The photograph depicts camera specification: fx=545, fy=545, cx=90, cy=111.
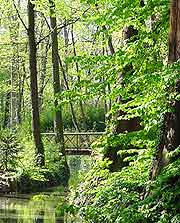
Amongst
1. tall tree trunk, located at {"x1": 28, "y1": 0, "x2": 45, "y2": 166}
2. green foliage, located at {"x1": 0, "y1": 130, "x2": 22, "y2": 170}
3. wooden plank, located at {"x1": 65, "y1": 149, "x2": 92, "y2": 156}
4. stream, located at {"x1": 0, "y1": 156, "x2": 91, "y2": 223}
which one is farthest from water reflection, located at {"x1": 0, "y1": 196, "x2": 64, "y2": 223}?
wooden plank, located at {"x1": 65, "y1": 149, "x2": 92, "y2": 156}

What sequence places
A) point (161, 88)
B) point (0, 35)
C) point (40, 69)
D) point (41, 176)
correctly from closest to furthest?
1. point (161, 88)
2. point (41, 176)
3. point (0, 35)
4. point (40, 69)

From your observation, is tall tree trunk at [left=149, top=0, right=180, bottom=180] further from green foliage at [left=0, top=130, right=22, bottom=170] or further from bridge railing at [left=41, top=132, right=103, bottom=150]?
bridge railing at [left=41, top=132, right=103, bottom=150]

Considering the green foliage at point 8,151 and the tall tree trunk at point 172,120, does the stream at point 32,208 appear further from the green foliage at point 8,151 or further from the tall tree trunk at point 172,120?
the tall tree trunk at point 172,120

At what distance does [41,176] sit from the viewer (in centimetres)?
1777

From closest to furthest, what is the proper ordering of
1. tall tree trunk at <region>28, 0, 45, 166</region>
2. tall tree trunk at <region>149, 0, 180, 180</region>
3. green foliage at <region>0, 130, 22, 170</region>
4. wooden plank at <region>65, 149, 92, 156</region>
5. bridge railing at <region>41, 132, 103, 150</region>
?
tall tree trunk at <region>149, 0, 180, 180</region>
green foliage at <region>0, 130, 22, 170</region>
tall tree trunk at <region>28, 0, 45, 166</region>
wooden plank at <region>65, 149, 92, 156</region>
bridge railing at <region>41, 132, 103, 150</region>

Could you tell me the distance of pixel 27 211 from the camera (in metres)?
12.6

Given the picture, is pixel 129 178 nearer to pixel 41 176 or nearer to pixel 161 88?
pixel 161 88

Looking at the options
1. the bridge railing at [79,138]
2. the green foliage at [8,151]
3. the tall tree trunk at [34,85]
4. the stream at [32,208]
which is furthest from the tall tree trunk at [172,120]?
the bridge railing at [79,138]

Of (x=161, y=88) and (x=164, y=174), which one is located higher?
(x=161, y=88)

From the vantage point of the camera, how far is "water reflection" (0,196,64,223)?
11227 millimetres

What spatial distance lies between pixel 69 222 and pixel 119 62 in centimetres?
511

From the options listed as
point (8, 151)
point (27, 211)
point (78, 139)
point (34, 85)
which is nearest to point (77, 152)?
point (78, 139)

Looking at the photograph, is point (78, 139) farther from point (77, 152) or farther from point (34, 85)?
A: point (34, 85)

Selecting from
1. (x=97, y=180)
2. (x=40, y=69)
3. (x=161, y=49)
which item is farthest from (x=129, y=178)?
(x=40, y=69)
